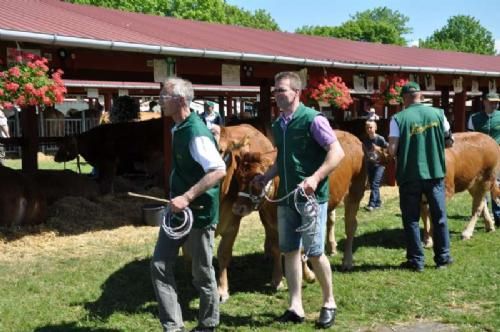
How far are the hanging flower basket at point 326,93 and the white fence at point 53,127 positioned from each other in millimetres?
13360

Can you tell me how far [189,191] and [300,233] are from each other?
0.99 meters

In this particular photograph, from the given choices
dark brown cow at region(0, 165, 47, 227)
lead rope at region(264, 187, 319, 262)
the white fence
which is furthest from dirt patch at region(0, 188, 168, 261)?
the white fence

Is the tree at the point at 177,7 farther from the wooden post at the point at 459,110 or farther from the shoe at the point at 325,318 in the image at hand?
the shoe at the point at 325,318

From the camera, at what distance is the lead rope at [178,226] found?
13.2 feet

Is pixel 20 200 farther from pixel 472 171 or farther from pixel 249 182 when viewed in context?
pixel 472 171

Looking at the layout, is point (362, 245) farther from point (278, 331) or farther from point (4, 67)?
point (4, 67)

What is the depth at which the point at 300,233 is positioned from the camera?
177 inches

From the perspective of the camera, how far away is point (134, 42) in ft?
25.8

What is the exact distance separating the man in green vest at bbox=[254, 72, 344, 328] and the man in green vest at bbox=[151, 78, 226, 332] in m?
0.59

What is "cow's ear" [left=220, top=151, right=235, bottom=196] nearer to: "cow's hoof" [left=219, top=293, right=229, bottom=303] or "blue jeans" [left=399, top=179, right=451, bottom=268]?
"cow's hoof" [left=219, top=293, right=229, bottom=303]

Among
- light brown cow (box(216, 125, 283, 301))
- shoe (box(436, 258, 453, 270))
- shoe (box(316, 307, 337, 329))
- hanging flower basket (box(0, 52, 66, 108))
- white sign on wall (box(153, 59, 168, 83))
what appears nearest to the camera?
shoe (box(316, 307, 337, 329))

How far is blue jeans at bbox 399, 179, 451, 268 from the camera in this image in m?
6.21

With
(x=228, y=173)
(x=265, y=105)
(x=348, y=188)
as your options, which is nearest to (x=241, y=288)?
(x=228, y=173)

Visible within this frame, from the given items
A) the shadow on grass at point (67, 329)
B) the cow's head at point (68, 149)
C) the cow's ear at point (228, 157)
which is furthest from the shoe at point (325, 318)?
the cow's head at point (68, 149)
